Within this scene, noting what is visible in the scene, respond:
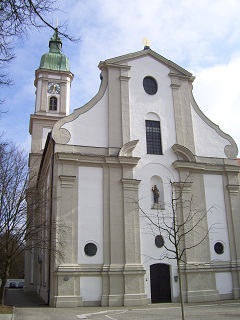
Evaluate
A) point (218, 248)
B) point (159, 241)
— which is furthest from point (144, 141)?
point (218, 248)

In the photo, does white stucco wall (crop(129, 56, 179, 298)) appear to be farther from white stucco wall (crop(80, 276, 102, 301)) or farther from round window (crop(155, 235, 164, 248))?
white stucco wall (crop(80, 276, 102, 301))

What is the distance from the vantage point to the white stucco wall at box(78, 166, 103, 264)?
67.6ft

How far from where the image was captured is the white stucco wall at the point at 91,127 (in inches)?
890

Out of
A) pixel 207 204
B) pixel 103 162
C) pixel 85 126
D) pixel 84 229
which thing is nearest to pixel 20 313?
pixel 84 229

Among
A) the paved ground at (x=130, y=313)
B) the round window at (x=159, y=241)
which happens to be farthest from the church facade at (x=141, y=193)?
the paved ground at (x=130, y=313)

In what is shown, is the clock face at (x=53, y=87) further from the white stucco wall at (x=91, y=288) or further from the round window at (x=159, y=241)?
the white stucco wall at (x=91, y=288)

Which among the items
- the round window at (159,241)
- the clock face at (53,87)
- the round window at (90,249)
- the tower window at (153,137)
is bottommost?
the round window at (90,249)

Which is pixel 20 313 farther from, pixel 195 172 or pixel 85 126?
pixel 195 172

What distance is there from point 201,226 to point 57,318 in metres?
11.2

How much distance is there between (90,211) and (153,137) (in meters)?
6.68

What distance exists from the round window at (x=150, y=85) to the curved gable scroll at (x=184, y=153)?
430 centimetres

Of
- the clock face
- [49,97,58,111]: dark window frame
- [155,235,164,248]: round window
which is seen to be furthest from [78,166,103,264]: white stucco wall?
the clock face

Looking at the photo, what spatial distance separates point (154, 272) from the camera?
21469 mm

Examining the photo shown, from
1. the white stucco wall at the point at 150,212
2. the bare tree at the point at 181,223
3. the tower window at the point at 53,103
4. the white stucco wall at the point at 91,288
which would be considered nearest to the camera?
the white stucco wall at the point at 91,288
